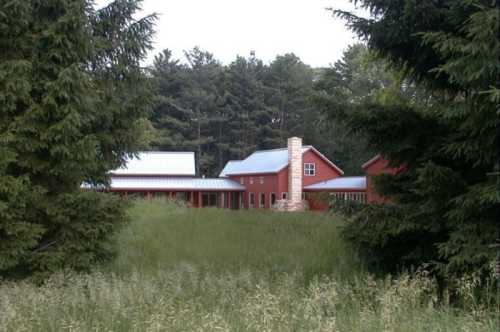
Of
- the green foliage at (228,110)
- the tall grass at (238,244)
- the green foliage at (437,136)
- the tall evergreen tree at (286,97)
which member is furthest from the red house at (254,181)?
the green foliage at (437,136)

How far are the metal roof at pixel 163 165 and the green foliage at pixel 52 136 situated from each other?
84.0ft

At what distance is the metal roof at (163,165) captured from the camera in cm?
3372

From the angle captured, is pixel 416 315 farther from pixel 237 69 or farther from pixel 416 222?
pixel 237 69

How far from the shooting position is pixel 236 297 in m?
5.57

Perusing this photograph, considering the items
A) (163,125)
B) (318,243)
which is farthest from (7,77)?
(163,125)

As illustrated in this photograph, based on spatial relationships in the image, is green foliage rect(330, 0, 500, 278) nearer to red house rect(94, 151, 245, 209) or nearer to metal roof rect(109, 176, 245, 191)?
metal roof rect(109, 176, 245, 191)

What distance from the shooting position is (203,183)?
33.8 metres

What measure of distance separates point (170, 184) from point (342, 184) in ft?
36.9

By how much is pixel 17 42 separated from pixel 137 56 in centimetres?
213

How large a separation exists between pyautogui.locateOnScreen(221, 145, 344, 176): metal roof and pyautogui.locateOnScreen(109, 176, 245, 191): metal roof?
1452mm

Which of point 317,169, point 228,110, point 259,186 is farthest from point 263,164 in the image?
point 228,110

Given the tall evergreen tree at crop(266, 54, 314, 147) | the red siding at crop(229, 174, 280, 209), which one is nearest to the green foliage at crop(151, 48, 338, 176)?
the tall evergreen tree at crop(266, 54, 314, 147)

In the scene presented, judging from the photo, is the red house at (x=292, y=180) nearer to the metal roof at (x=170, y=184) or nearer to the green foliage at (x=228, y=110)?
the metal roof at (x=170, y=184)

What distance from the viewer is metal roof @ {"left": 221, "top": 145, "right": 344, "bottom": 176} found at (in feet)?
106
